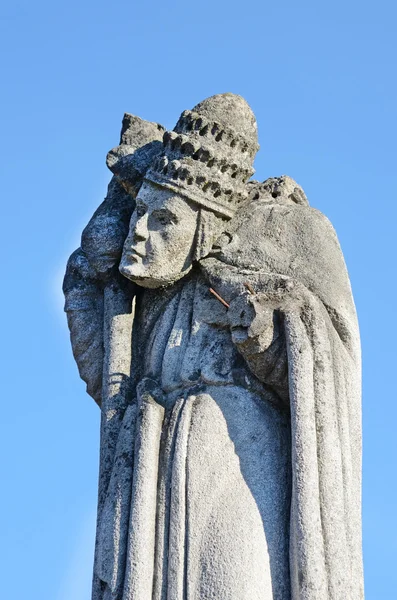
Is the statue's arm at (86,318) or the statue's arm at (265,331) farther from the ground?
the statue's arm at (86,318)

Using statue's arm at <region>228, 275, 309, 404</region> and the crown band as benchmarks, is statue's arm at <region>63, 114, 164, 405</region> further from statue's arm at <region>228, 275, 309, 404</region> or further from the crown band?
statue's arm at <region>228, 275, 309, 404</region>

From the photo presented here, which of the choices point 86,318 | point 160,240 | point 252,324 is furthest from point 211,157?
point 86,318

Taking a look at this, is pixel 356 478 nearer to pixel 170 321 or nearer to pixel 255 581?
pixel 255 581

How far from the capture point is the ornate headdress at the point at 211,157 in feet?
37.0

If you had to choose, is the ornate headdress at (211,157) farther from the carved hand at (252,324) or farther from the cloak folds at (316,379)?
the carved hand at (252,324)

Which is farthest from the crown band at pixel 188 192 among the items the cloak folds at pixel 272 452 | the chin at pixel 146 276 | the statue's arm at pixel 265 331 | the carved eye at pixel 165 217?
the statue's arm at pixel 265 331

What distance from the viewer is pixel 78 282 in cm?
1184

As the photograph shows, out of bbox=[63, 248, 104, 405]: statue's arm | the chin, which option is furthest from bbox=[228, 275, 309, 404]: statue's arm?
bbox=[63, 248, 104, 405]: statue's arm

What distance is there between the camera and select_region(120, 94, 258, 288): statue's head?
444 inches

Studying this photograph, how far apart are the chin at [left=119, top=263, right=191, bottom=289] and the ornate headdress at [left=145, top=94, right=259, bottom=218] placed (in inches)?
22.8

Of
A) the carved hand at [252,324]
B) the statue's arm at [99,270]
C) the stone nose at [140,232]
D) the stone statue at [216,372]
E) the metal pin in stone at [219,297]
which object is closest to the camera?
the stone statue at [216,372]

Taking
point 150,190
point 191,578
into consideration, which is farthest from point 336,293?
point 191,578

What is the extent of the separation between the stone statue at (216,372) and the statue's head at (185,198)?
0.01 metres

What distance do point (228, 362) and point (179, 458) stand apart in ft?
2.75
